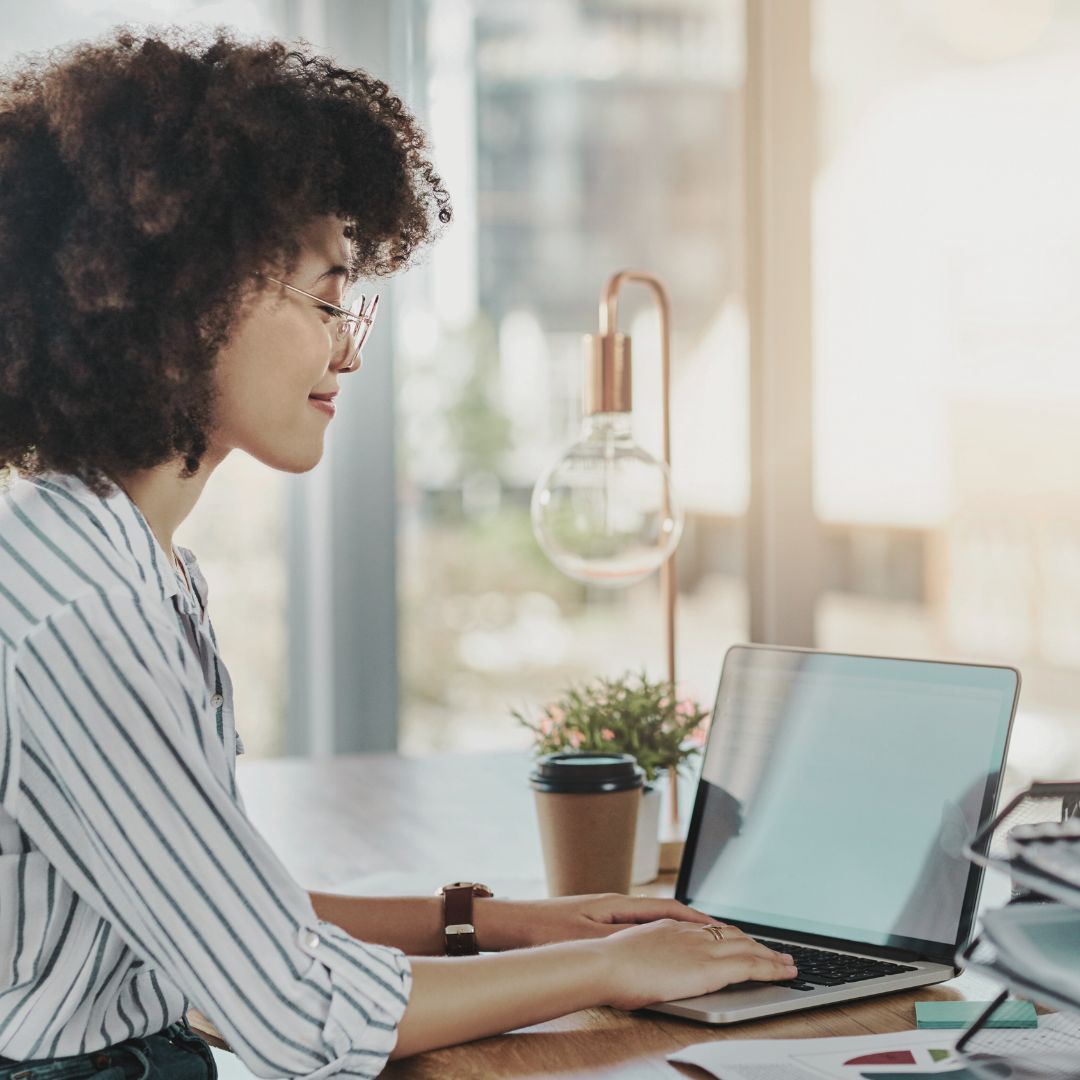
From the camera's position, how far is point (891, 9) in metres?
3.23

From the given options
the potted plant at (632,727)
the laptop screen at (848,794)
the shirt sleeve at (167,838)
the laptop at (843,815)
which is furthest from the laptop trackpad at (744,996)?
the potted plant at (632,727)

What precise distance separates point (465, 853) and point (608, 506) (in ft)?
1.32

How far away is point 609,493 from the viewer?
1561 millimetres

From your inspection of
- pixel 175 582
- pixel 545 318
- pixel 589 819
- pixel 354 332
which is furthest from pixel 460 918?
pixel 545 318

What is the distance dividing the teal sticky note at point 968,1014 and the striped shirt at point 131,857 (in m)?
0.35

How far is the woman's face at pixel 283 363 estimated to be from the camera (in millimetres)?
1080

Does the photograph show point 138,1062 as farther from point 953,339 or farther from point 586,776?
point 953,339

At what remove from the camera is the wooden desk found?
932mm

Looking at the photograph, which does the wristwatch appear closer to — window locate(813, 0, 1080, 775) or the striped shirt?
the striped shirt

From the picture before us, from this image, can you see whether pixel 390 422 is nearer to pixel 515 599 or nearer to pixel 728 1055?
pixel 515 599

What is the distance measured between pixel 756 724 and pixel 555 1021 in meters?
0.36

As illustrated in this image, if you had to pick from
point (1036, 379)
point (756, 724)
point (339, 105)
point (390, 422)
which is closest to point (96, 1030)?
point (756, 724)

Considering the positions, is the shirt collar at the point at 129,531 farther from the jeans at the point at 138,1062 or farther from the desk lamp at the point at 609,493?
the desk lamp at the point at 609,493

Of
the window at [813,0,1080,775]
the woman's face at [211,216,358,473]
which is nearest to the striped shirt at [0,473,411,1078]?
the woman's face at [211,216,358,473]
